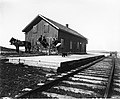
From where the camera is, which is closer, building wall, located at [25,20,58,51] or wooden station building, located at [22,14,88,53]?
wooden station building, located at [22,14,88,53]

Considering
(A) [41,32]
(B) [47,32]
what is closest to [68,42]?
(B) [47,32]

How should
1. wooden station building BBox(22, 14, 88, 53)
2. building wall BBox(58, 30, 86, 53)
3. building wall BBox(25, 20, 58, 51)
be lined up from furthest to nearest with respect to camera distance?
building wall BBox(58, 30, 86, 53), building wall BBox(25, 20, 58, 51), wooden station building BBox(22, 14, 88, 53)

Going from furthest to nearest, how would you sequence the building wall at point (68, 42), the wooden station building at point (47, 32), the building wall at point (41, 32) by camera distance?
the building wall at point (68, 42), the building wall at point (41, 32), the wooden station building at point (47, 32)

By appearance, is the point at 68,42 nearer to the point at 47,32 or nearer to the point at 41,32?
the point at 47,32

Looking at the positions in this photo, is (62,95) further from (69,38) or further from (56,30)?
(69,38)

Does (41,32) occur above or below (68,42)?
above

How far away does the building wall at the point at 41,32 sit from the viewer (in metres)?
23.6

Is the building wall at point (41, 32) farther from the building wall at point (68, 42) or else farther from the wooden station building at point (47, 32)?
the building wall at point (68, 42)

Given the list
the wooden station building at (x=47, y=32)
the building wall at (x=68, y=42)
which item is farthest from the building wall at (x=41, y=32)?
the building wall at (x=68, y=42)

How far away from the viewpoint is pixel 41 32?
24.9 metres

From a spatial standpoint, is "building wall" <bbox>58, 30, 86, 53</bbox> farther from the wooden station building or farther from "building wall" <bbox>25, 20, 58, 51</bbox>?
"building wall" <bbox>25, 20, 58, 51</bbox>

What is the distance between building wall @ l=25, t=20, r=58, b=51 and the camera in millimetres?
23562

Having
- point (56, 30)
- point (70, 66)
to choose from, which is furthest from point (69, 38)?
point (70, 66)

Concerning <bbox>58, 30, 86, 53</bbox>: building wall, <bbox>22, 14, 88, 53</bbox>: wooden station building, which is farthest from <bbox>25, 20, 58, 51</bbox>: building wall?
<bbox>58, 30, 86, 53</bbox>: building wall
